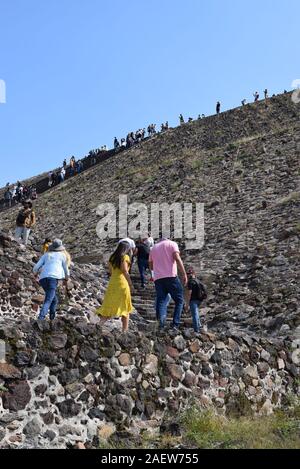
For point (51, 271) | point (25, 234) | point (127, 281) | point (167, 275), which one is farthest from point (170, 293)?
point (25, 234)

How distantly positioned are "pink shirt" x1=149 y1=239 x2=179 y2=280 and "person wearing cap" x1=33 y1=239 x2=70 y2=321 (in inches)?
74.4

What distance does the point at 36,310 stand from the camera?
1327 cm

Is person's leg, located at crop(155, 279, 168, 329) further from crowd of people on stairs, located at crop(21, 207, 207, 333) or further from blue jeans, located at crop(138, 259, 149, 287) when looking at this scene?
blue jeans, located at crop(138, 259, 149, 287)

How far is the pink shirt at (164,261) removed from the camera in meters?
10.6

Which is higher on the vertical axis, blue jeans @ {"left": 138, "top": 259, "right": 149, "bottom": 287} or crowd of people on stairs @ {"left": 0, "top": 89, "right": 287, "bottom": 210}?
crowd of people on stairs @ {"left": 0, "top": 89, "right": 287, "bottom": 210}

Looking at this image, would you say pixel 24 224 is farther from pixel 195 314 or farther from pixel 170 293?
pixel 170 293

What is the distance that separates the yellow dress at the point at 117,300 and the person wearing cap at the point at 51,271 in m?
1.53

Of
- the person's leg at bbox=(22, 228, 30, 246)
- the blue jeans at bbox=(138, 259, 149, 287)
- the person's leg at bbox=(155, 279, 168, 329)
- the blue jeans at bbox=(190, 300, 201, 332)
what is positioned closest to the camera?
the person's leg at bbox=(155, 279, 168, 329)

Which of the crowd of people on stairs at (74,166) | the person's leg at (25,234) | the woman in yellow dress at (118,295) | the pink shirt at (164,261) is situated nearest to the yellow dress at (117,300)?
the woman in yellow dress at (118,295)

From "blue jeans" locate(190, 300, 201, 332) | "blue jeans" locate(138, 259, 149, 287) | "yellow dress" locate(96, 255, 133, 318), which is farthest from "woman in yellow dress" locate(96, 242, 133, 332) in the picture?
"blue jeans" locate(138, 259, 149, 287)

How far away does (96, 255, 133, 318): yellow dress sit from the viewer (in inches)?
380

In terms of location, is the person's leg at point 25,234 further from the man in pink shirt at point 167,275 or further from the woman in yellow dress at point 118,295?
the woman in yellow dress at point 118,295

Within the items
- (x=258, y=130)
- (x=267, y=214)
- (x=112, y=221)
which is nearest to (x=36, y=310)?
(x=267, y=214)

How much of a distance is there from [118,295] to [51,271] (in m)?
1.84
